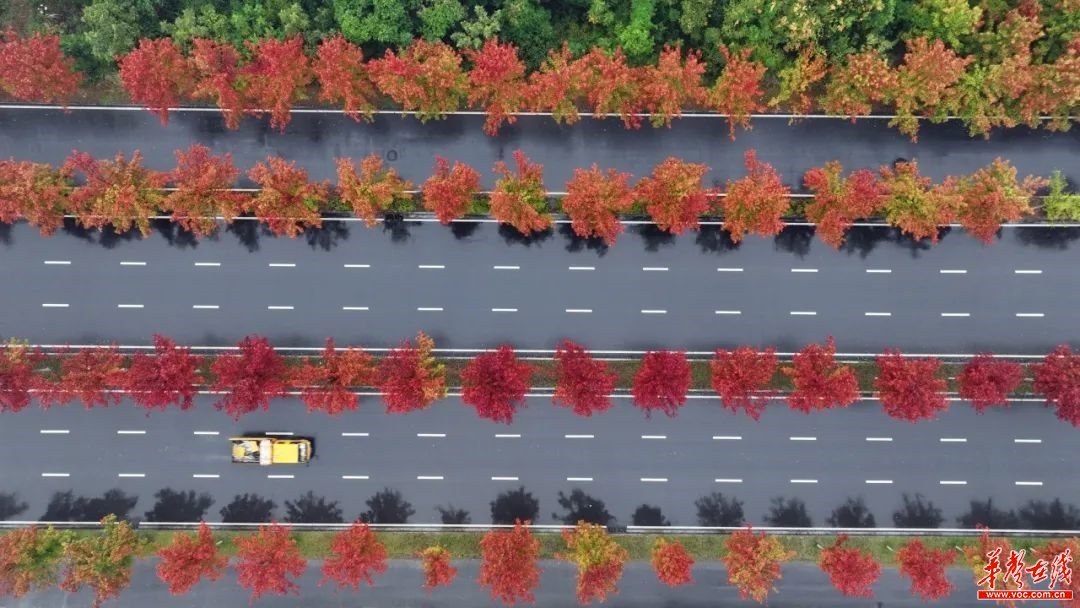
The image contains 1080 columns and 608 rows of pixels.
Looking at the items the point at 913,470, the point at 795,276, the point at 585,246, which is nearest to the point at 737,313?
the point at 795,276

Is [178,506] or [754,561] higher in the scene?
[178,506]

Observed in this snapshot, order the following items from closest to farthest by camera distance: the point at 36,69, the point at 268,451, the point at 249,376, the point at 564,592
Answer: the point at 36,69 < the point at 249,376 < the point at 268,451 < the point at 564,592

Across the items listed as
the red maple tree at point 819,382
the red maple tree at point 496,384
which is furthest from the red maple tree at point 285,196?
the red maple tree at point 819,382

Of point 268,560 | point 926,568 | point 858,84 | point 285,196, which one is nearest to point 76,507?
point 268,560

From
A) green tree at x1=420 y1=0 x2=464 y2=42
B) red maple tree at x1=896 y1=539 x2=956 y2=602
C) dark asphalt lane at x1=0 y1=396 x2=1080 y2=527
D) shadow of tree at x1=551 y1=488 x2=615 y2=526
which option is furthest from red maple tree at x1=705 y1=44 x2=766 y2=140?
red maple tree at x1=896 y1=539 x2=956 y2=602

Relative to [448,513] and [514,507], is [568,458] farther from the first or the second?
[448,513]

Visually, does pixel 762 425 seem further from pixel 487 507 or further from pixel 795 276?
pixel 487 507
